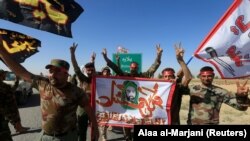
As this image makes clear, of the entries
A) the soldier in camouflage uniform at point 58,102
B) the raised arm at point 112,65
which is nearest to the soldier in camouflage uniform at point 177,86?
the raised arm at point 112,65

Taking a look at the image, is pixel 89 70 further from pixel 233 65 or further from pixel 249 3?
pixel 249 3

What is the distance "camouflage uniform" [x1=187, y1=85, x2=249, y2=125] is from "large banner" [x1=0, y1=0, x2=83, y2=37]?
8.81ft

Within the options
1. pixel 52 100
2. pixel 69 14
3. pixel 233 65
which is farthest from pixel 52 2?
pixel 233 65

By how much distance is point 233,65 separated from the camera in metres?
6.14

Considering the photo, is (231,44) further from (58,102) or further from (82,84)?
(58,102)

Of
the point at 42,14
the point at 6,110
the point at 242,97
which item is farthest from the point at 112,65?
the point at 242,97

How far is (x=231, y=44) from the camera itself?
6.17m

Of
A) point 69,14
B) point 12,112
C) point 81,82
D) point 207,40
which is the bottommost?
point 12,112

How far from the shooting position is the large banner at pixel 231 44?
609 cm

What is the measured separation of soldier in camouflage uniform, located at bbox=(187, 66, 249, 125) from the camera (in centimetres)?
530

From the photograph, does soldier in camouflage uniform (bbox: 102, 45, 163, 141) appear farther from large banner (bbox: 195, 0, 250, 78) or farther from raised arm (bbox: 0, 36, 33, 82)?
raised arm (bbox: 0, 36, 33, 82)

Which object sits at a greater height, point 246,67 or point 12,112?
point 246,67

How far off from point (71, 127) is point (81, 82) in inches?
114

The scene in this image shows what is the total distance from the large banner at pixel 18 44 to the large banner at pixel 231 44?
382 cm
